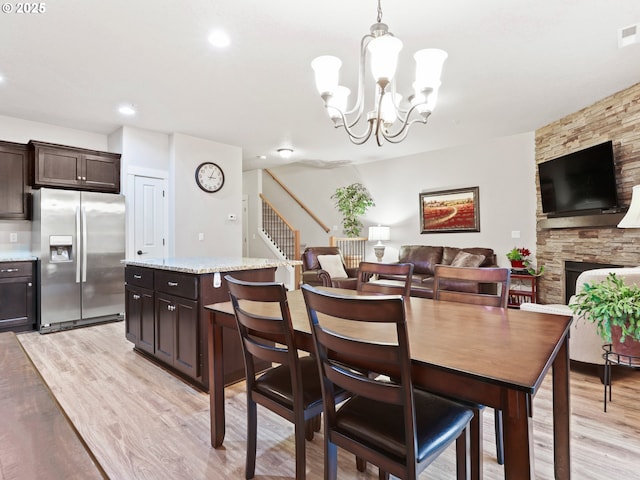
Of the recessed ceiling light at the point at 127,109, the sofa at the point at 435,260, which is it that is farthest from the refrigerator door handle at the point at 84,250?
the sofa at the point at 435,260

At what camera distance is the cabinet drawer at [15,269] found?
4008 mm

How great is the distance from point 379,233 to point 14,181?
5528 millimetres

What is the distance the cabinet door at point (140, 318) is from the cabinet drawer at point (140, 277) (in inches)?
1.8

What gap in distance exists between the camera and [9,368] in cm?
97

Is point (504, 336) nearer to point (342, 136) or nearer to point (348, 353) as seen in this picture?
point (348, 353)

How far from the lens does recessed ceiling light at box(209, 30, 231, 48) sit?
2.63m

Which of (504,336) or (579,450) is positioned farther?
(579,450)

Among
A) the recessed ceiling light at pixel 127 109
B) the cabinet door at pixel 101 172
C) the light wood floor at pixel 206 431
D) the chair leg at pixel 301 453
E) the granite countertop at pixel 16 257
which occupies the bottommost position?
the light wood floor at pixel 206 431

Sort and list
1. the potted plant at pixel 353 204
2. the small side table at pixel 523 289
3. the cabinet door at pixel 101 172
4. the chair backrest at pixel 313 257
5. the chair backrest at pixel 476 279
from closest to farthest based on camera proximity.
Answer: the chair backrest at pixel 476 279 → the cabinet door at pixel 101 172 → the small side table at pixel 523 289 → the chair backrest at pixel 313 257 → the potted plant at pixel 353 204

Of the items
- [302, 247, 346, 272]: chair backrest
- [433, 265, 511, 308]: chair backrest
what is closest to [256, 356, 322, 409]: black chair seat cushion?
[433, 265, 511, 308]: chair backrest

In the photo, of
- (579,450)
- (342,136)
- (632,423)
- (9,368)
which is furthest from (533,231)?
(9,368)

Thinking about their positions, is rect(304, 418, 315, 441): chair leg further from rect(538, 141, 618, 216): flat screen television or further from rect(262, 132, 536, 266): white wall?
rect(262, 132, 536, 266): white wall

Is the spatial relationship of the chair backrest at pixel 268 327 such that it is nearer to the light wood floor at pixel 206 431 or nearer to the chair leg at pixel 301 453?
Answer: the chair leg at pixel 301 453

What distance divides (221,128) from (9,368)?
442 cm
